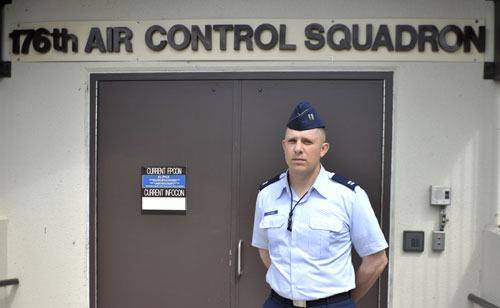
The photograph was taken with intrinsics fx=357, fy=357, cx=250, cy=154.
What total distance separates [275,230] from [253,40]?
148 centimetres

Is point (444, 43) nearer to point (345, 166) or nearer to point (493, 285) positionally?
point (345, 166)

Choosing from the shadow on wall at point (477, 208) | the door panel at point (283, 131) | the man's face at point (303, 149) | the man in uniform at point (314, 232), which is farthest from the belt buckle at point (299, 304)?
A: the shadow on wall at point (477, 208)

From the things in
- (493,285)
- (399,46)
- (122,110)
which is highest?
(399,46)

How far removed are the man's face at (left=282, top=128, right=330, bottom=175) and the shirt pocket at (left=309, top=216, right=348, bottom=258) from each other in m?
0.29

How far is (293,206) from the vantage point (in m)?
2.00

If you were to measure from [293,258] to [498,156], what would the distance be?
1795 millimetres

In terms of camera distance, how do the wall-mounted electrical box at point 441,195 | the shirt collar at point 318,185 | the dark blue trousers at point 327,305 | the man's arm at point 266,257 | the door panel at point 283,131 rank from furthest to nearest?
1. the door panel at point 283,131
2. the wall-mounted electrical box at point 441,195
3. the man's arm at point 266,257
4. the shirt collar at point 318,185
5. the dark blue trousers at point 327,305

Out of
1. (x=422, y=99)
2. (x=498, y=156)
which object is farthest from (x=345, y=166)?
(x=498, y=156)

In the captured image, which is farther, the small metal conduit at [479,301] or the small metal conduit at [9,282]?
the small metal conduit at [9,282]

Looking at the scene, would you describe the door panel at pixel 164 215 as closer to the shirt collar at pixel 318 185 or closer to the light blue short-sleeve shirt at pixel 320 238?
the shirt collar at pixel 318 185

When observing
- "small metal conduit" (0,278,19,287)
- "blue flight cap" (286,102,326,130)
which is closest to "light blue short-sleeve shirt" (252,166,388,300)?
"blue flight cap" (286,102,326,130)

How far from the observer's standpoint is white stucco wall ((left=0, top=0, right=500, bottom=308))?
8.57 ft

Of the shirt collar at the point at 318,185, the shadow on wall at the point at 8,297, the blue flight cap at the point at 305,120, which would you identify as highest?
the blue flight cap at the point at 305,120

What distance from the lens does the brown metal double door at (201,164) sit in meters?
2.69
